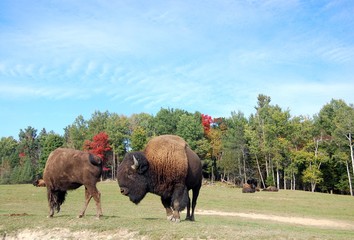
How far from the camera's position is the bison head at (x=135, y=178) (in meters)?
10.6

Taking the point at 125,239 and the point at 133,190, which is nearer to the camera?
the point at 125,239

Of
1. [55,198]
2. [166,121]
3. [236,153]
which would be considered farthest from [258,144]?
[55,198]

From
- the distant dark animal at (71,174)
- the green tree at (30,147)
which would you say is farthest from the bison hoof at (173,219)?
the green tree at (30,147)

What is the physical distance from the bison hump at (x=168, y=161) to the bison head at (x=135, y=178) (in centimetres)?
31

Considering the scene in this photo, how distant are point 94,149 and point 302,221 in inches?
2399

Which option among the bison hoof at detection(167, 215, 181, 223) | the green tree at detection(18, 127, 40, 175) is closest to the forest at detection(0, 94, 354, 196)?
the green tree at detection(18, 127, 40, 175)

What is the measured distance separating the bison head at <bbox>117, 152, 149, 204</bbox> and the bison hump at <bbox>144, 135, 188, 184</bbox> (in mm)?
315

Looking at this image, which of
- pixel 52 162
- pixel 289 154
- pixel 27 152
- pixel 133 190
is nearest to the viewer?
pixel 133 190

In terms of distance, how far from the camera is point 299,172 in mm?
73938

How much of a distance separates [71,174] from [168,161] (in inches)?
157

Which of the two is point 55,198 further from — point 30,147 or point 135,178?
point 30,147

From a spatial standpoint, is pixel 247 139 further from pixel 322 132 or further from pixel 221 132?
pixel 322 132

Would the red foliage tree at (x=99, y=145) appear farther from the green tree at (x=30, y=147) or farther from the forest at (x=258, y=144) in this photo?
the green tree at (x=30, y=147)

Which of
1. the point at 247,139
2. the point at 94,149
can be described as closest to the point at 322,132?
the point at 247,139
